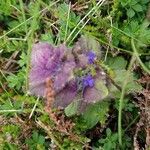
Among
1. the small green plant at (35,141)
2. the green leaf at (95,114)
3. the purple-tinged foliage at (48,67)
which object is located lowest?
the small green plant at (35,141)

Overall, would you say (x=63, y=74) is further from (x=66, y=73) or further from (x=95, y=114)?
(x=95, y=114)

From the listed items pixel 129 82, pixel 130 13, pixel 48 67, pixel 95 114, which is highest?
pixel 130 13

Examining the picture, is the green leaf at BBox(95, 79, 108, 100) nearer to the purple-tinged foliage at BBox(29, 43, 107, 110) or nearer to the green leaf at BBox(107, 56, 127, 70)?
the purple-tinged foliage at BBox(29, 43, 107, 110)

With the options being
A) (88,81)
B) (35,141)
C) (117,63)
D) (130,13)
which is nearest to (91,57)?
(88,81)

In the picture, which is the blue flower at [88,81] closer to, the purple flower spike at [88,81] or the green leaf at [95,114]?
the purple flower spike at [88,81]

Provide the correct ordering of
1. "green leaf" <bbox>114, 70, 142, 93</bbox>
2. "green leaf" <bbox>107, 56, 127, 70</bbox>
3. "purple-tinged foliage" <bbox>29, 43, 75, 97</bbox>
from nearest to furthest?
"purple-tinged foliage" <bbox>29, 43, 75, 97</bbox> → "green leaf" <bbox>114, 70, 142, 93</bbox> → "green leaf" <bbox>107, 56, 127, 70</bbox>

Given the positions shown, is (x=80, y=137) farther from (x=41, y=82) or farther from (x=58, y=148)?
(x=41, y=82)

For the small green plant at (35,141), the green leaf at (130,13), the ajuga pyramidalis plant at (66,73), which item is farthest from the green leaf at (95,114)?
the green leaf at (130,13)

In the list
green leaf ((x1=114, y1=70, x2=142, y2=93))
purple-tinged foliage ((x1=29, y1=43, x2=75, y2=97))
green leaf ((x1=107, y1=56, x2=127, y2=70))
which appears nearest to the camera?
purple-tinged foliage ((x1=29, y1=43, x2=75, y2=97))

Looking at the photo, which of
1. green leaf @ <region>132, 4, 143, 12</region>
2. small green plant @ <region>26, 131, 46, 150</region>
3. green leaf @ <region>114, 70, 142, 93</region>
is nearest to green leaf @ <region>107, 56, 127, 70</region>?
green leaf @ <region>114, 70, 142, 93</region>

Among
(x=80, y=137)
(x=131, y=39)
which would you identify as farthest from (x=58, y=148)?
(x=131, y=39)

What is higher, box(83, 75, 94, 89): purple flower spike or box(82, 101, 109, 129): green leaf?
box(83, 75, 94, 89): purple flower spike
